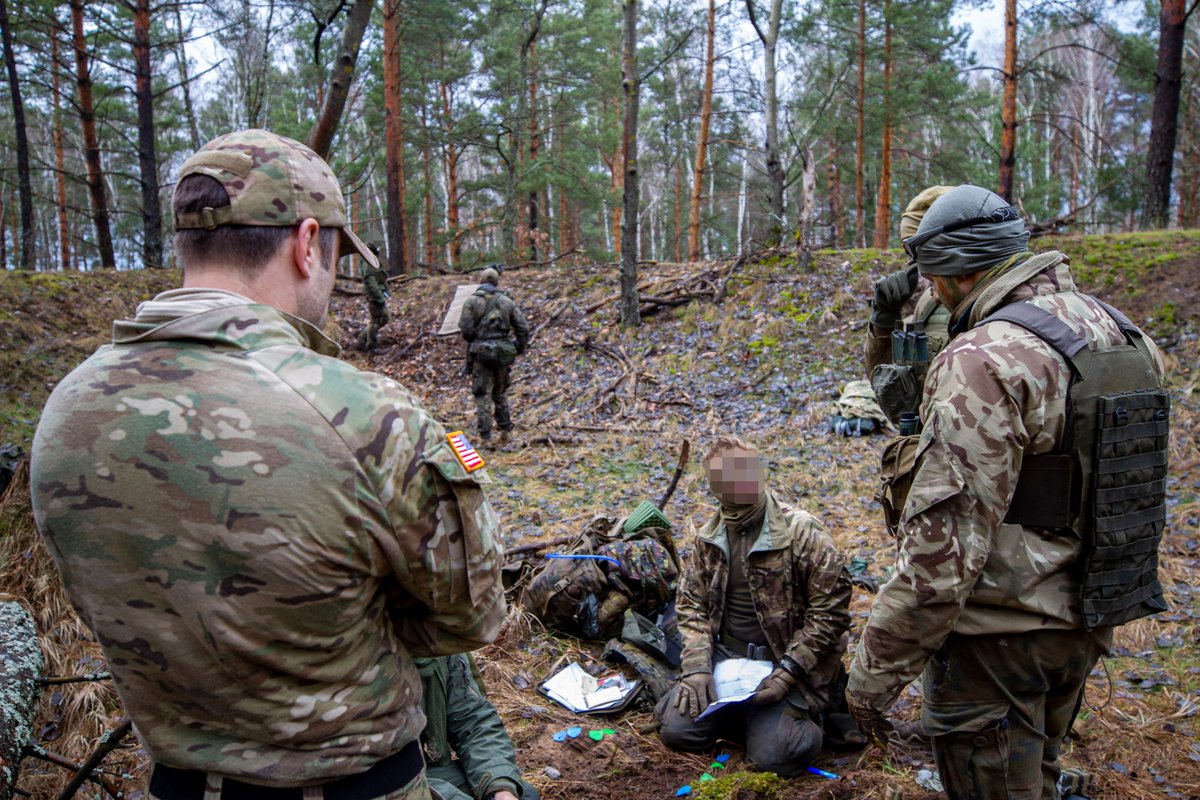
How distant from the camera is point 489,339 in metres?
9.47

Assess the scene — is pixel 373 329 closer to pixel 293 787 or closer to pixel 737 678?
pixel 737 678

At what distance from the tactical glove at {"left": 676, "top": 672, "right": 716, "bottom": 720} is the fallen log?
265cm

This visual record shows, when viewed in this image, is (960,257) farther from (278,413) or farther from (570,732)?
(570,732)

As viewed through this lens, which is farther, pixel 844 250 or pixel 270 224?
pixel 844 250

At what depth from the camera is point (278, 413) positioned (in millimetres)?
1170

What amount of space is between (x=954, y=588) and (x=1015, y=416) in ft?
1.63

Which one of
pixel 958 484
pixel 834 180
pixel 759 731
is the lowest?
pixel 759 731

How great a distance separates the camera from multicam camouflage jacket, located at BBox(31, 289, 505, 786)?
116 cm

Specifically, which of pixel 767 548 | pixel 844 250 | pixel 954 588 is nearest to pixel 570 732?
pixel 767 548

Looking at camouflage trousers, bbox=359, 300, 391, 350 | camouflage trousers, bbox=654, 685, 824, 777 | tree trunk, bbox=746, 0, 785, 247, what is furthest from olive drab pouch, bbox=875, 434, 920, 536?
camouflage trousers, bbox=359, 300, 391, 350

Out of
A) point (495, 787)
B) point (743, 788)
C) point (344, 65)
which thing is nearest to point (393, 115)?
point (344, 65)

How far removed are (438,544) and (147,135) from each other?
14597mm

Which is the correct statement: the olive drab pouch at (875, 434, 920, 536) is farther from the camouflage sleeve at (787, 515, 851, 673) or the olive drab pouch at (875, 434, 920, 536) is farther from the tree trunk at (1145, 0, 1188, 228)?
the tree trunk at (1145, 0, 1188, 228)

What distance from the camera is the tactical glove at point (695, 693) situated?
3.73 m
